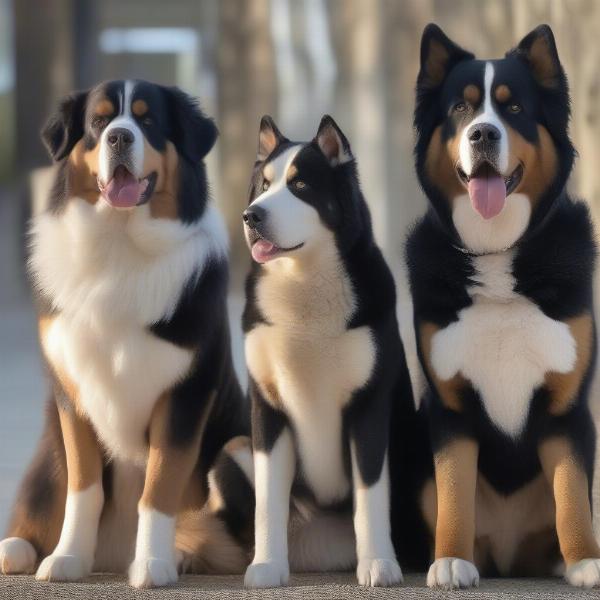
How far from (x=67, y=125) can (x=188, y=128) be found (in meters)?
0.33

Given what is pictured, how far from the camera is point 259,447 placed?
3152mm

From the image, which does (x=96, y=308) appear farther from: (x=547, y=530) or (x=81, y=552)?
(x=547, y=530)

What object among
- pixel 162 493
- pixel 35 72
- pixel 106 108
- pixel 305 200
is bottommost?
pixel 162 493

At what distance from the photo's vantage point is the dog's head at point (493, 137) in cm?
302

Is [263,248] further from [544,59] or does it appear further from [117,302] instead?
[544,59]

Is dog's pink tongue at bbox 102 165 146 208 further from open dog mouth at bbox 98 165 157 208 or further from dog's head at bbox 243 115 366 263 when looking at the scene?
dog's head at bbox 243 115 366 263

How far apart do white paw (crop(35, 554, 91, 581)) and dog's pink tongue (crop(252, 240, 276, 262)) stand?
36.8 inches

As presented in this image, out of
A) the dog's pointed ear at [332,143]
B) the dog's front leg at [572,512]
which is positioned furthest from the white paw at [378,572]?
the dog's pointed ear at [332,143]

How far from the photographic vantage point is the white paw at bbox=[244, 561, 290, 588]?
304 cm

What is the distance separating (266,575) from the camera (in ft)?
10.0

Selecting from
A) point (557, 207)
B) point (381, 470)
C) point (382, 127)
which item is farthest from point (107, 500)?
point (382, 127)

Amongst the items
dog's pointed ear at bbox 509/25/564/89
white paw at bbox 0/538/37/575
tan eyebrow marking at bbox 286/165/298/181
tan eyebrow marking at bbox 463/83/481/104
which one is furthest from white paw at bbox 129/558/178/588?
dog's pointed ear at bbox 509/25/564/89

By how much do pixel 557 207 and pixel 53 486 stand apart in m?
1.59

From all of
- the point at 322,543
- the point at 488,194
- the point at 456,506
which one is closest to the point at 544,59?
the point at 488,194
